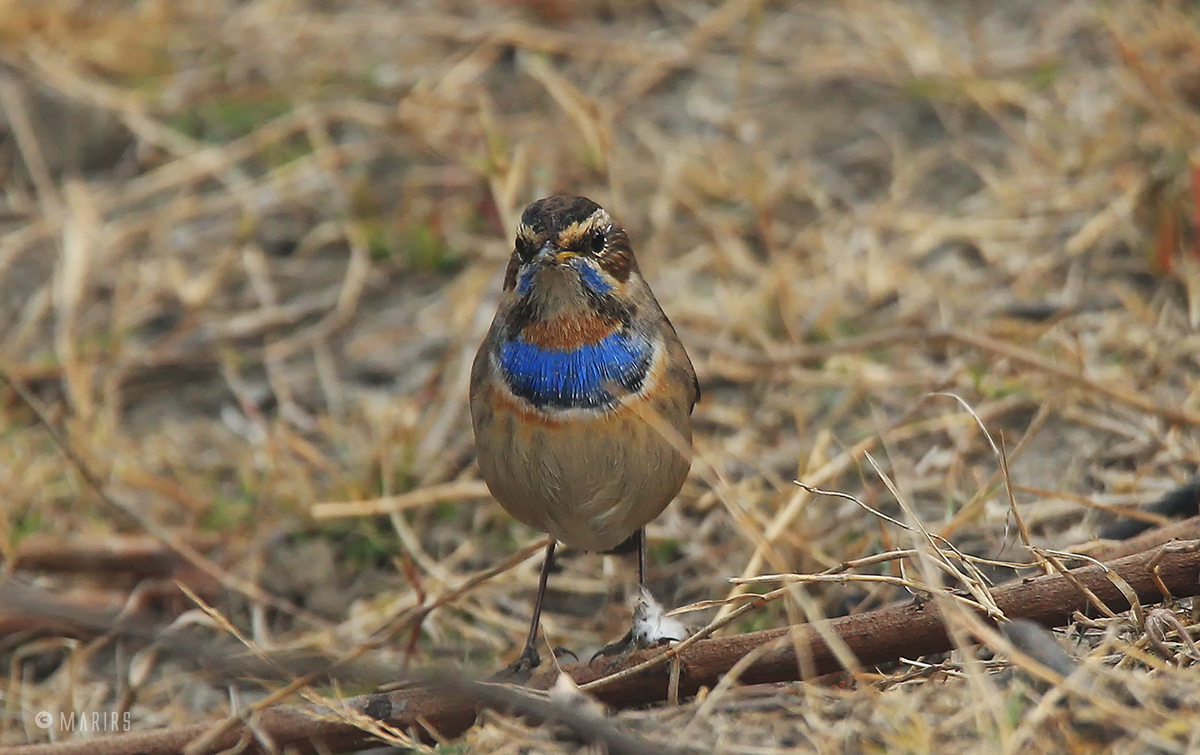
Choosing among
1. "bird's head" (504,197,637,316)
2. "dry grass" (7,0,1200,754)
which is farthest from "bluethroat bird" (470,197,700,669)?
"dry grass" (7,0,1200,754)

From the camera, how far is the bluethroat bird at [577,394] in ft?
11.4

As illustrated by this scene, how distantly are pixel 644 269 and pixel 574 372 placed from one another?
7.80 feet

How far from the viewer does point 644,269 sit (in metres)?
5.84

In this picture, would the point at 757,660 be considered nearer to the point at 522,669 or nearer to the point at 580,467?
the point at 580,467

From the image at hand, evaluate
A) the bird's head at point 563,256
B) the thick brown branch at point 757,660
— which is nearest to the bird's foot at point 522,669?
the thick brown branch at point 757,660

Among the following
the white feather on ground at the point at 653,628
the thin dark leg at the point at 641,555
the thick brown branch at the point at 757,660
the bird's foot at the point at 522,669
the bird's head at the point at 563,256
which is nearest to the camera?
the thick brown branch at the point at 757,660

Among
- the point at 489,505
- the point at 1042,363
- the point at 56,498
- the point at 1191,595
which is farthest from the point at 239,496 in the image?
the point at 1191,595

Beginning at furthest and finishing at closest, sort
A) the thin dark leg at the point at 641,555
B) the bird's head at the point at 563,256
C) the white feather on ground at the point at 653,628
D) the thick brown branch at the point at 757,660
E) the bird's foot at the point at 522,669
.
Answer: the thin dark leg at the point at 641,555, the bird's foot at the point at 522,669, the bird's head at the point at 563,256, the white feather on ground at the point at 653,628, the thick brown branch at the point at 757,660

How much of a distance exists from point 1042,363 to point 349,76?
12.8ft

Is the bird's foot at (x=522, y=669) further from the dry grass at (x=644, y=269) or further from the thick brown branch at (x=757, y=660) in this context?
the dry grass at (x=644, y=269)

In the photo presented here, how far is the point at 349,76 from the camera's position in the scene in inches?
274

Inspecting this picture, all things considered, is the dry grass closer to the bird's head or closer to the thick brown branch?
the thick brown branch

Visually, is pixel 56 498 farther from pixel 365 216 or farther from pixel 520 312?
pixel 520 312

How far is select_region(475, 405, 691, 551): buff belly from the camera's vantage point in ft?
11.4
